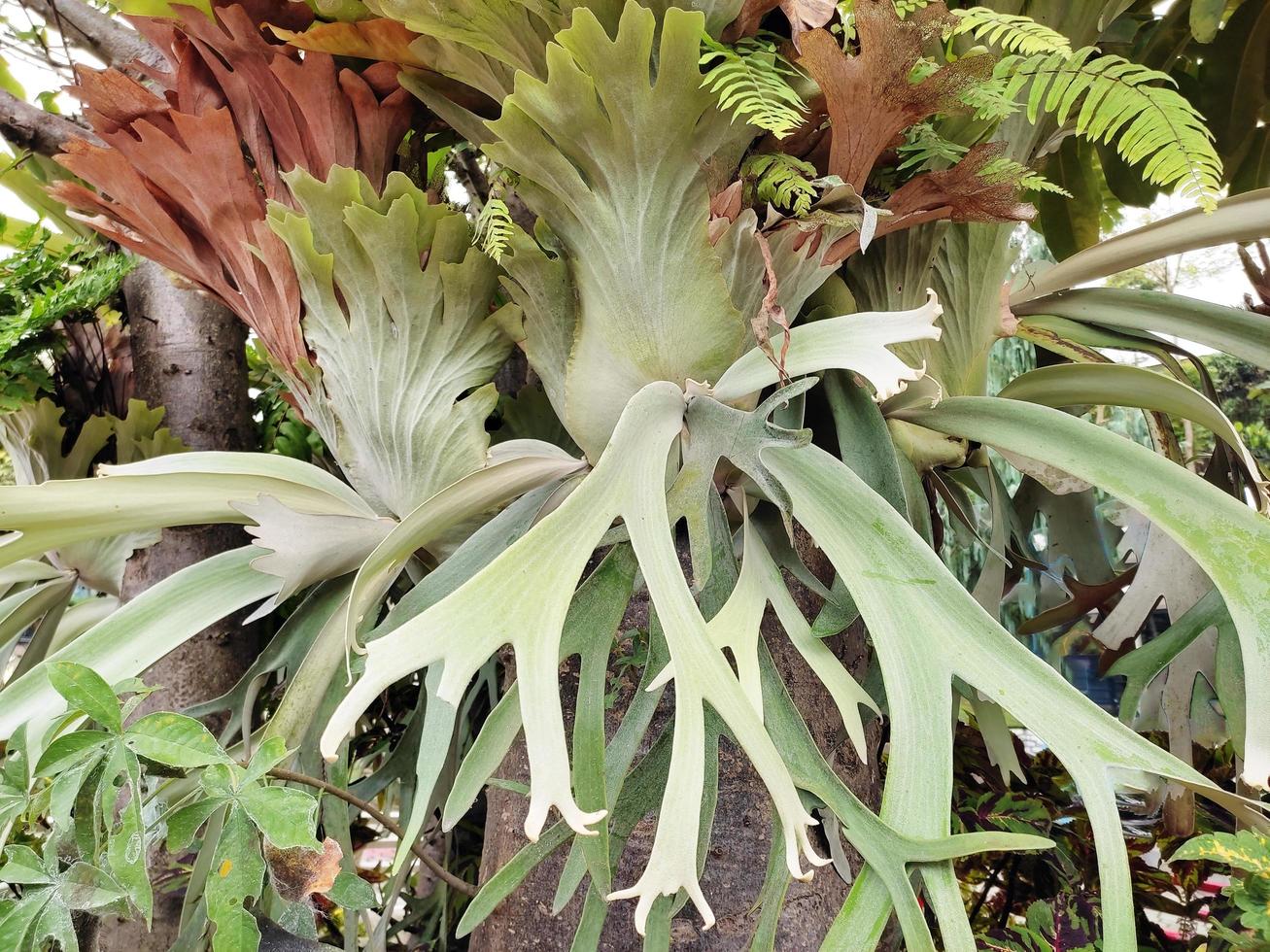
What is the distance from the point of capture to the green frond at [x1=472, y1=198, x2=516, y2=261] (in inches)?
23.5

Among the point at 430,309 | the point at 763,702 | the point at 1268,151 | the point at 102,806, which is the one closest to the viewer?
the point at 102,806

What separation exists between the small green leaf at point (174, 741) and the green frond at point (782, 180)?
467 millimetres

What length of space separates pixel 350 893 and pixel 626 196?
47 centimetres

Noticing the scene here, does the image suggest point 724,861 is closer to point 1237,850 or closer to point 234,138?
point 1237,850

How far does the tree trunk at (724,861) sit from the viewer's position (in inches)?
25.5

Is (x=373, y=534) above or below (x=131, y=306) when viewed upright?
below

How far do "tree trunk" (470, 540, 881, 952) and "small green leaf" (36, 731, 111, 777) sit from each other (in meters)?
0.32

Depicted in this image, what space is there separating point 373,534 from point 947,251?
551 mm

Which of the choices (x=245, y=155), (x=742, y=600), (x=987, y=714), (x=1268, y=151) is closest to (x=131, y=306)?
(x=245, y=155)

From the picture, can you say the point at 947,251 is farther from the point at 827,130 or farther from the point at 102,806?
the point at 102,806

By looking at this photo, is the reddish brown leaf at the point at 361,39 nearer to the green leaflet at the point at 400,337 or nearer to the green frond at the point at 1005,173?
A: the green leaflet at the point at 400,337

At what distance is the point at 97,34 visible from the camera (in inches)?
38.7

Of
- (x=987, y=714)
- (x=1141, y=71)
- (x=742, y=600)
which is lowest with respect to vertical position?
(x=987, y=714)

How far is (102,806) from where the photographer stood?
47 centimetres
